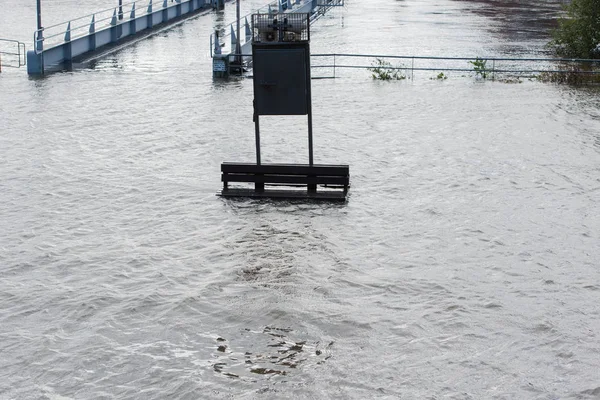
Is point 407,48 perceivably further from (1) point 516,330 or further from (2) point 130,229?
(1) point 516,330

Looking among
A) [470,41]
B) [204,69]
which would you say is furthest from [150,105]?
[470,41]

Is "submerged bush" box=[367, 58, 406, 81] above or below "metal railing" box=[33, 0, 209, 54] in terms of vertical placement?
below

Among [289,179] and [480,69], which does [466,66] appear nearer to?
[480,69]

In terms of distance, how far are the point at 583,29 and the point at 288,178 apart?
24640mm

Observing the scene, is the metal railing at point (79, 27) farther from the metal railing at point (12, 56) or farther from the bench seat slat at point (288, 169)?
the bench seat slat at point (288, 169)

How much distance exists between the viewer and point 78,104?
102ft

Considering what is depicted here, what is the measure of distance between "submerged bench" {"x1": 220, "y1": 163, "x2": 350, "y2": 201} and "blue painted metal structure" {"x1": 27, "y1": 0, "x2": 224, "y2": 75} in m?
18.9

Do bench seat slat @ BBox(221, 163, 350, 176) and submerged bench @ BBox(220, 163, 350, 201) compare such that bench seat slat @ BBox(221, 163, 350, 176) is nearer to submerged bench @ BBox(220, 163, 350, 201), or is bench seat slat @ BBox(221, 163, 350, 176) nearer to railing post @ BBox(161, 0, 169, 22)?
submerged bench @ BBox(220, 163, 350, 201)

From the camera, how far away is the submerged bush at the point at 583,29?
1602 inches

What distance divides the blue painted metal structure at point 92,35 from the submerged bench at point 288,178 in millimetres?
18875

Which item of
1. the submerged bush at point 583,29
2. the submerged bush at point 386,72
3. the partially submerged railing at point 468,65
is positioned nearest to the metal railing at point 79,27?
the partially submerged railing at point 468,65

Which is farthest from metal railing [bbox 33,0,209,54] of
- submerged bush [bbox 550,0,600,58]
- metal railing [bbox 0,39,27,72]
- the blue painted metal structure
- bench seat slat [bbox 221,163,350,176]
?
submerged bush [bbox 550,0,600,58]

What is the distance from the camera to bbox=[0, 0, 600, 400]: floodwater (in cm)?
1262

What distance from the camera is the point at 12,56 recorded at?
142 feet
